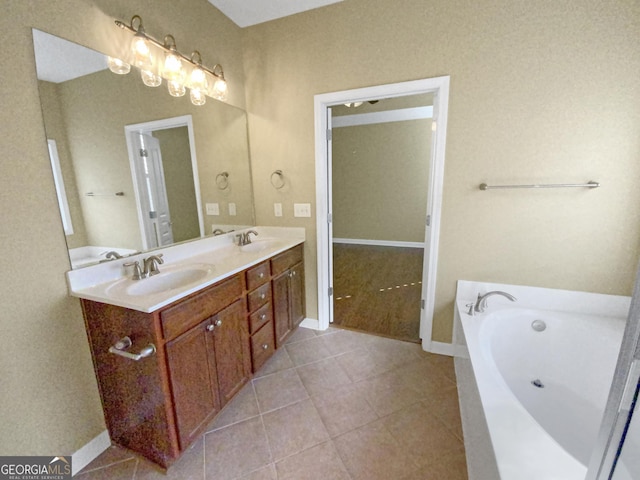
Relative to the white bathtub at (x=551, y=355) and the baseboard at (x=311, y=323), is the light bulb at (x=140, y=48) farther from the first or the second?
the white bathtub at (x=551, y=355)

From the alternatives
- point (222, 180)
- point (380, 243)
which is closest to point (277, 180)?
point (222, 180)

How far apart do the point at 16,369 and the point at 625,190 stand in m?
3.28

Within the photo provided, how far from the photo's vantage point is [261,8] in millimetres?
1979

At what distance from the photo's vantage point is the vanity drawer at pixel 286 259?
1963mm

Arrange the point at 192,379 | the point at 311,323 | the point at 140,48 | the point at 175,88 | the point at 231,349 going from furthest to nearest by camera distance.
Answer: the point at 311,323 < the point at 175,88 < the point at 231,349 < the point at 140,48 < the point at 192,379

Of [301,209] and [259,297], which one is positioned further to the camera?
[301,209]

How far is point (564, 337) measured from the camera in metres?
1.59

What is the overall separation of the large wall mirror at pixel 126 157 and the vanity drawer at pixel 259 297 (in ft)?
2.16

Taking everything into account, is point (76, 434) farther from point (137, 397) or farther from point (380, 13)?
point (380, 13)

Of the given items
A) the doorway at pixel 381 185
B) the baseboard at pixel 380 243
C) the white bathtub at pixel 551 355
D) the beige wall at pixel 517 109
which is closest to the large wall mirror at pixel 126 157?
the beige wall at pixel 517 109

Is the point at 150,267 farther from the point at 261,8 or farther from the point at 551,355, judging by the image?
the point at 551,355

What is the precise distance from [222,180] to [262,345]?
136 cm

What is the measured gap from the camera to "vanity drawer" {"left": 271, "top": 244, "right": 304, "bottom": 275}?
1.96 metres

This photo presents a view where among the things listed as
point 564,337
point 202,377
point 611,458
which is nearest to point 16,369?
point 202,377
